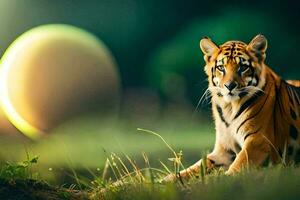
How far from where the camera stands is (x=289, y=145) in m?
5.07

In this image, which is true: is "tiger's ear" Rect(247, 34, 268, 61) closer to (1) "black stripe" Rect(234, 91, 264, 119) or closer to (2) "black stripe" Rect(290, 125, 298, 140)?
(1) "black stripe" Rect(234, 91, 264, 119)

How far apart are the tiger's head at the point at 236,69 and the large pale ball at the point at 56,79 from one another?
1.29m

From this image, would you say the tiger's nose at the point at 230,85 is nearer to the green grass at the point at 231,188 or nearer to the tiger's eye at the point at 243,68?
the tiger's eye at the point at 243,68

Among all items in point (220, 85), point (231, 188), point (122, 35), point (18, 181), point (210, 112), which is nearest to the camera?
point (231, 188)

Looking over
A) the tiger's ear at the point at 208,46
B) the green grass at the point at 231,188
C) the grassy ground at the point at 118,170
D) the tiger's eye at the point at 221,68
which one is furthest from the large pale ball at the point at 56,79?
the green grass at the point at 231,188

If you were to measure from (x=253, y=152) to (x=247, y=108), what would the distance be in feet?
1.18

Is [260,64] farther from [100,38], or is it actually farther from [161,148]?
[100,38]

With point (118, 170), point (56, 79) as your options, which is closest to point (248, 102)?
point (118, 170)

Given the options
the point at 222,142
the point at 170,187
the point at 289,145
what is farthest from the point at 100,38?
the point at 170,187

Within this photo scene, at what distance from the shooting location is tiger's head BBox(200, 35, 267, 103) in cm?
498

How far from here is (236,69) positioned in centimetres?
502

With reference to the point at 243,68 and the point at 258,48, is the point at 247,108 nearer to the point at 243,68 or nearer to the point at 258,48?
the point at 243,68

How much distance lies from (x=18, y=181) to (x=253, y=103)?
5.67ft

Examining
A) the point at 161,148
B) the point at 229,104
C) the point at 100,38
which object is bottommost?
the point at 161,148
